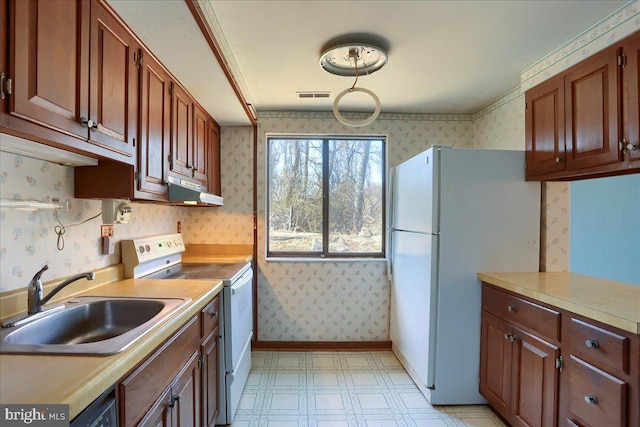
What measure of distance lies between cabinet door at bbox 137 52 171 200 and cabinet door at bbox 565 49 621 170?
2.33m

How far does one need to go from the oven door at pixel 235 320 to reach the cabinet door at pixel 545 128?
7.01ft

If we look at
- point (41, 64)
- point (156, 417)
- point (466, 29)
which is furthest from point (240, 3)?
point (156, 417)

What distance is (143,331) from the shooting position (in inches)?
41.8

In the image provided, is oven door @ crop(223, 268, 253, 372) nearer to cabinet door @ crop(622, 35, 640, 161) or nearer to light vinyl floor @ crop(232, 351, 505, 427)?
light vinyl floor @ crop(232, 351, 505, 427)

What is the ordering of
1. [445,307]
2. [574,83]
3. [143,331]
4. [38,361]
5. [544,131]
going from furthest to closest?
[445,307] → [544,131] → [574,83] → [143,331] → [38,361]

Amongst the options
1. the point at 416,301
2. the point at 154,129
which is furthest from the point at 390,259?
the point at 154,129

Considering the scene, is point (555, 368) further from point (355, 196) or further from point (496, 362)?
point (355, 196)

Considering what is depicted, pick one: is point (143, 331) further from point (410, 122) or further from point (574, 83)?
point (410, 122)

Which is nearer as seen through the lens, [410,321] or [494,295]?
[494,295]

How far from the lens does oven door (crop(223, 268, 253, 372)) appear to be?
1.96 metres

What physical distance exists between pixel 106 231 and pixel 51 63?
1089 millimetres

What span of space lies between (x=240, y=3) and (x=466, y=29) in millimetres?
1259

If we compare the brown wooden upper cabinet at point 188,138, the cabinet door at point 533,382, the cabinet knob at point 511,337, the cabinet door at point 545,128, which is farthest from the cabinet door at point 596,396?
the brown wooden upper cabinet at point 188,138

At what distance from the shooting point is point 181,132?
207cm
